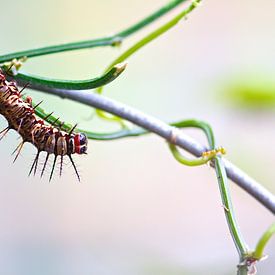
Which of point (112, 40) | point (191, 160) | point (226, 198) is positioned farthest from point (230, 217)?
point (112, 40)

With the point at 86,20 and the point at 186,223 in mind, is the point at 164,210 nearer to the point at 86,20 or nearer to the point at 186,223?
the point at 186,223

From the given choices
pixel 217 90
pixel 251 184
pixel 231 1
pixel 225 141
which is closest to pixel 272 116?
pixel 217 90

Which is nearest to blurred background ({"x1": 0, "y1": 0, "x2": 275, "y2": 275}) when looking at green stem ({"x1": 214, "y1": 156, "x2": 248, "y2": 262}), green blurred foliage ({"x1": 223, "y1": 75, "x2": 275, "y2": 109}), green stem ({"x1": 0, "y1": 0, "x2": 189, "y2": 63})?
green blurred foliage ({"x1": 223, "y1": 75, "x2": 275, "y2": 109})

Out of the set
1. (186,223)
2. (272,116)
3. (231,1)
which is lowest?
(272,116)

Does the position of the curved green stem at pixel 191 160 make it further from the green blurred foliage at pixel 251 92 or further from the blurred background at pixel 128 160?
the blurred background at pixel 128 160

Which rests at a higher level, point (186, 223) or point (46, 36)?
point (46, 36)

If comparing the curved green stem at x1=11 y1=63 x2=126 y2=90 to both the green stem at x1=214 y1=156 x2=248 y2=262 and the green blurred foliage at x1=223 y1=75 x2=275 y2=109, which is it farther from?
the green blurred foliage at x1=223 y1=75 x2=275 y2=109
